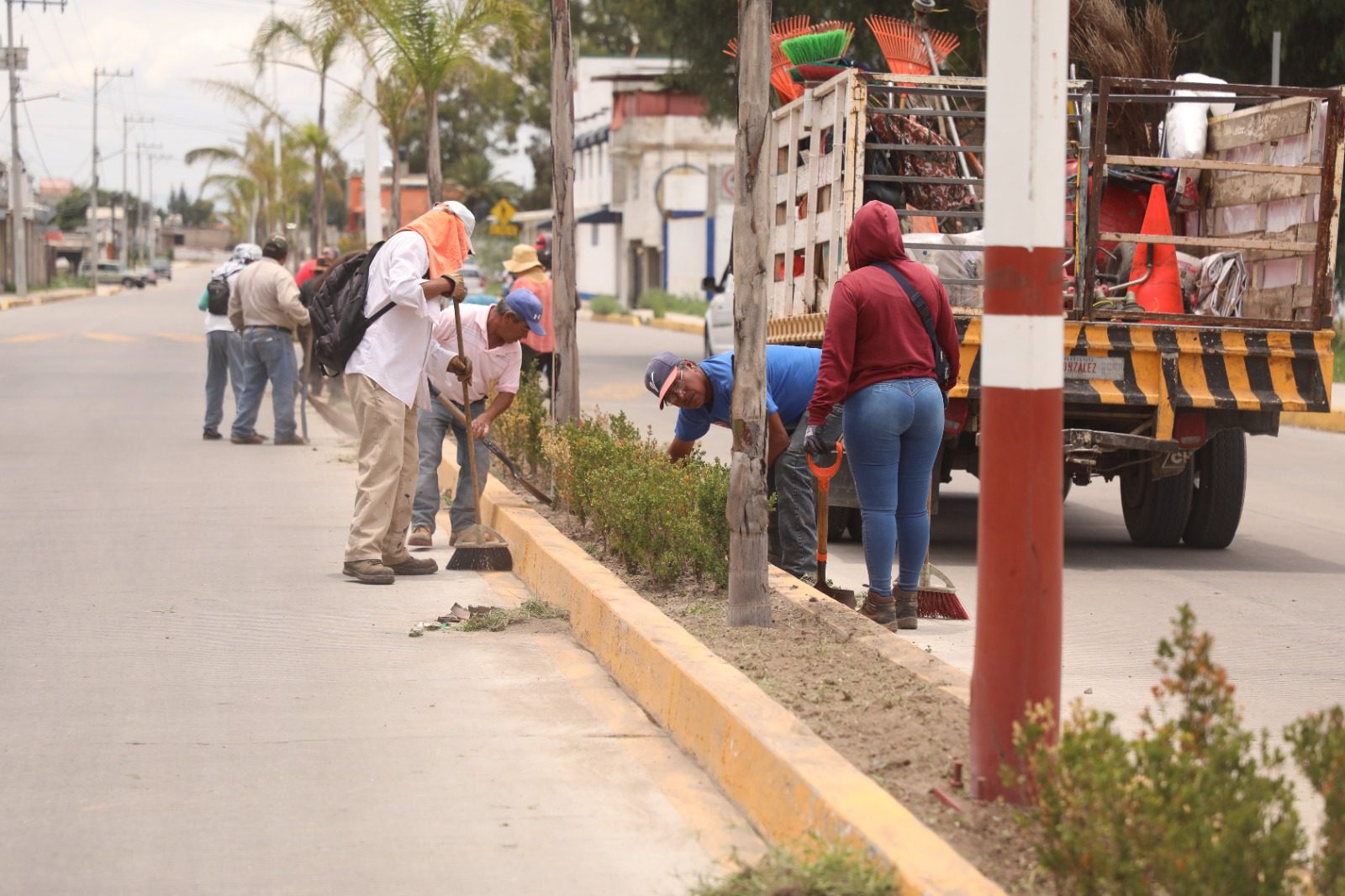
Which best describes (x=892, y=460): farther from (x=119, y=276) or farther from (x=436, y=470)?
(x=119, y=276)

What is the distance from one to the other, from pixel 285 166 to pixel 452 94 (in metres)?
32.2

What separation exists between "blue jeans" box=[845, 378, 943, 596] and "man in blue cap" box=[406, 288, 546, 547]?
2.56 meters

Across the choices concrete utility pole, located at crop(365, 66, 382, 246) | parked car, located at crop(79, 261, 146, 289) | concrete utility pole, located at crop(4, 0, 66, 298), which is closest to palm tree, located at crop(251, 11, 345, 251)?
concrete utility pole, located at crop(365, 66, 382, 246)

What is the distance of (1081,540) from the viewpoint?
11.0m

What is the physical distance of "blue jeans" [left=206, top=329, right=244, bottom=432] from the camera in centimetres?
1641

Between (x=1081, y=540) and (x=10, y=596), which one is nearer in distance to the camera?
(x=10, y=596)

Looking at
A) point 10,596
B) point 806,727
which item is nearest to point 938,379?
point 806,727

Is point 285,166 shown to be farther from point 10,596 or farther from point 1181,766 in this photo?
point 1181,766

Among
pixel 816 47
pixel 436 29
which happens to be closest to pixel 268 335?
pixel 436 29

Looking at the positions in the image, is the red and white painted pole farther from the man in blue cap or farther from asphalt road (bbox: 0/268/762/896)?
the man in blue cap

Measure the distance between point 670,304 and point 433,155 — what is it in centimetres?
2900

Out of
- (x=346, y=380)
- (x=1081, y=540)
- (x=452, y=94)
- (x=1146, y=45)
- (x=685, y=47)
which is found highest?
(x=452, y=94)

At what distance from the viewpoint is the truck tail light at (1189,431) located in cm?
969

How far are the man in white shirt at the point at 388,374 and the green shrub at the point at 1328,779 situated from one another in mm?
5724
